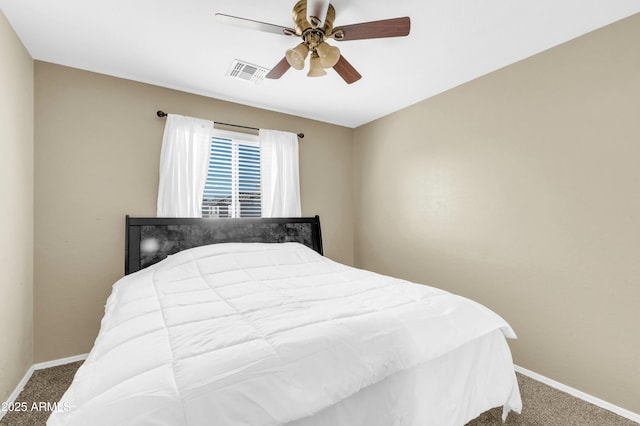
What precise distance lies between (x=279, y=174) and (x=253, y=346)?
2.59m

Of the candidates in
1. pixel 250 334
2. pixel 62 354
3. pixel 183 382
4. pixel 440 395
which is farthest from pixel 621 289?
pixel 62 354

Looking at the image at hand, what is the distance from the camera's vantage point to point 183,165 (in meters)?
2.95

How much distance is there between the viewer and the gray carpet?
181 centimetres

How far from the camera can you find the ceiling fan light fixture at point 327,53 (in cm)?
174

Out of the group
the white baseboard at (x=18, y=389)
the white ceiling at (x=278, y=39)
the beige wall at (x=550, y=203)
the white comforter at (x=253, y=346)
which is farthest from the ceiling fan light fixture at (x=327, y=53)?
the white baseboard at (x=18, y=389)

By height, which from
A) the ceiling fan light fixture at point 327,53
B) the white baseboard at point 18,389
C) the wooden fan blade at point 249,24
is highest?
the wooden fan blade at point 249,24

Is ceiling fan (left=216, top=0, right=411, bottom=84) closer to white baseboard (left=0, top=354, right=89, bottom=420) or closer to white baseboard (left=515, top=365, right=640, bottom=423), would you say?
white baseboard (left=515, top=365, right=640, bottom=423)

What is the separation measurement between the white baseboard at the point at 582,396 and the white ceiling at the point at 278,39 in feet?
8.46

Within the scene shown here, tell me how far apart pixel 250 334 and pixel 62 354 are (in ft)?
7.94

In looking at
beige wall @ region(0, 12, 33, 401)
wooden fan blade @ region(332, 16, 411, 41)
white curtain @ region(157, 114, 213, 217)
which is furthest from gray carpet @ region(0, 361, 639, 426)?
wooden fan blade @ region(332, 16, 411, 41)

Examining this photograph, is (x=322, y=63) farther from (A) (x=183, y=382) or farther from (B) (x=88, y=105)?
(B) (x=88, y=105)

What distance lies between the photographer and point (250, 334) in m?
1.22

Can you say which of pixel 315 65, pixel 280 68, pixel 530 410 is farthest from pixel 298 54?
pixel 530 410

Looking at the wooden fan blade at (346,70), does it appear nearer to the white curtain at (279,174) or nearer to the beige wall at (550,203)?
the beige wall at (550,203)
